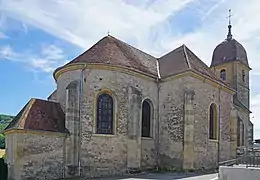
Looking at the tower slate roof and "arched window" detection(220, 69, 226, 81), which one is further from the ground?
the tower slate roof

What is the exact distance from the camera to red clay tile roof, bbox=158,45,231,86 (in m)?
25.3

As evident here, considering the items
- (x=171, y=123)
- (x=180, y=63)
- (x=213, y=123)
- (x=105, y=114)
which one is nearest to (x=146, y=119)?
(x=171, y=123)

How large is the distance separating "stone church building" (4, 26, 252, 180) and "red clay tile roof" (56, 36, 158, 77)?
0.07m

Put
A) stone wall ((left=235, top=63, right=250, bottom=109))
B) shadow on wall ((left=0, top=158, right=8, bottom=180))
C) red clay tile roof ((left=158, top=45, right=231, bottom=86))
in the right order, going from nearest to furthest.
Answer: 1. shadow on wall ((left=0, top=158, right=8, bottom=180))
2. red clay tile roof ((left=158, top=45, right=231, bottom=86))
3. stone wall ((left=235, top=63, right=250, bottom=109))

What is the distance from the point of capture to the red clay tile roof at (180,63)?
83.0ft

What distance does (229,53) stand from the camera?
122 feet

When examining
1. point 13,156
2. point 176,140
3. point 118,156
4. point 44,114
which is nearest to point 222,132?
point 176,140

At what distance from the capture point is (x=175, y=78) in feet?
81.8

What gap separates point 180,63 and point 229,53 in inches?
537

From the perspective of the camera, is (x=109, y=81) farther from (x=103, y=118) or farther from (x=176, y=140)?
(x=176, y=140)

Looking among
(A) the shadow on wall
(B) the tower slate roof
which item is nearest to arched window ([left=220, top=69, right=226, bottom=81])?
(B) the tower slate roof

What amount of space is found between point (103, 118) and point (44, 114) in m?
3.87

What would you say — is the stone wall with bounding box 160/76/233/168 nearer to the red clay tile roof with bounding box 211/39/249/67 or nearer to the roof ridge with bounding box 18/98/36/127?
the roof ridge with bounding box 18/98/36/127

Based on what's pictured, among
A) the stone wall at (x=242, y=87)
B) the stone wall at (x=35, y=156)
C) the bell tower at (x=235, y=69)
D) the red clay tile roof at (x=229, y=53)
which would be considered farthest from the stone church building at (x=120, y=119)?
the red clay tile roof at (x=229, y=53)
